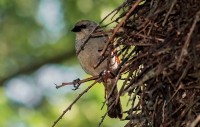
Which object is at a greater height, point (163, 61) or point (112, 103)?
point (112, 103)

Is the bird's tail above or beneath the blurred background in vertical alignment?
beneath

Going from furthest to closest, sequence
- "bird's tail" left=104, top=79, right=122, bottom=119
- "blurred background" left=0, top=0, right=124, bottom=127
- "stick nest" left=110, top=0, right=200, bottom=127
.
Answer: "blurred background" left=0, top=0, right=124, bottom=127 < "bird's tail" left=104, top=79, right=122, bottom=119 < "stick nest" left=110, top=0, right=200, bottom=127

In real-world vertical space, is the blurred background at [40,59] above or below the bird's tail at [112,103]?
above

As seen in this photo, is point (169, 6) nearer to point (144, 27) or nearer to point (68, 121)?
point (144, 27)

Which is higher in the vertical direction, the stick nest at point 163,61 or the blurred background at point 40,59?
the blurred background at point 40,59

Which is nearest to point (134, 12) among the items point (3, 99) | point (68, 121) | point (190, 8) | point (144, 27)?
point (144, 27)

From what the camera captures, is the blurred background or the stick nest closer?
the stick nest

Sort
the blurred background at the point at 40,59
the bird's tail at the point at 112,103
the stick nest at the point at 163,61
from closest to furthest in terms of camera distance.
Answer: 1. the stick nest at the point at 163,61
2. the bird's tail at the point at 112,103
3. the blurred background at the point at 40,59

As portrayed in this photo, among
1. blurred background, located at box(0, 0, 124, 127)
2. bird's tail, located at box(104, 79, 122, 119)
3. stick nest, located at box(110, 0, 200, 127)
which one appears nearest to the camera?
stick nest, located at box(110, 0, 200, 127)

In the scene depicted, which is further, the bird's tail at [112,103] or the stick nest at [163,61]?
the bird's tail at [112,103]

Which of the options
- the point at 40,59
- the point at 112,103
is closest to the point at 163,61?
the point at 112,103

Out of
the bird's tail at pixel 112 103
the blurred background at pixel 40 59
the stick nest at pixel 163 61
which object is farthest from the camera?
the blurred background at pixel 40 59

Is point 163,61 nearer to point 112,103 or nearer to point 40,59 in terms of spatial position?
point 112,103

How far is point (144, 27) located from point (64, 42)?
5.84 m
